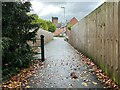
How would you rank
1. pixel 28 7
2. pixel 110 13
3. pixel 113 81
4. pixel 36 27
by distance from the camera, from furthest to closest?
1. pixel 36 27
2. pixel 28 7
3. pixel 110 13
4. pixel 113 81

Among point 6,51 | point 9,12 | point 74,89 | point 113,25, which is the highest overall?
point 9,12

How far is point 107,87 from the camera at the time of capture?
201 inches

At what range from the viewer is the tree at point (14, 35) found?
6.35 metres

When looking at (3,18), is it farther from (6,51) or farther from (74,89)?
(74,89)

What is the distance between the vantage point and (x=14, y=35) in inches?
287

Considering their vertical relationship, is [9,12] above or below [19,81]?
above

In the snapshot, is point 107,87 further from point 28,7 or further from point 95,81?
point 28,7

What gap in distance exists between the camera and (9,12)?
6.61 metres

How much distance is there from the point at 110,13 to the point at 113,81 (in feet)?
5.57

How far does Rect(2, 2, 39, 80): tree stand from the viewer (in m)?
6.35

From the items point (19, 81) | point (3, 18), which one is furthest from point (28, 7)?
point (19, 81)

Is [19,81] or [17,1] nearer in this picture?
[19,81]

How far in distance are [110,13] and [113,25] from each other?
Result: 47 cm

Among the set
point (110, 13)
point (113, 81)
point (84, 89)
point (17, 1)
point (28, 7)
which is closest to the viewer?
point (84, 89)
